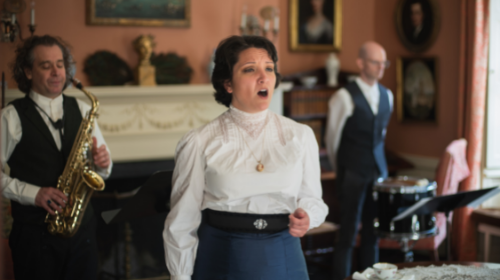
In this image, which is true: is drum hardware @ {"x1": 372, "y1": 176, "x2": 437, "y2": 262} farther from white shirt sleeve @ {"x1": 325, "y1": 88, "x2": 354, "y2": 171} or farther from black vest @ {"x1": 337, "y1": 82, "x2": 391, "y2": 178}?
white shirt sleeve @ {"x1": 325, "y1": 88, "x2": 354, "y2": 171}

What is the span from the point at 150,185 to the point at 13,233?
73 cm

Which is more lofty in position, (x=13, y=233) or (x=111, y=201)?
(x=13, y=233)

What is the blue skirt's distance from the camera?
5.80 feet

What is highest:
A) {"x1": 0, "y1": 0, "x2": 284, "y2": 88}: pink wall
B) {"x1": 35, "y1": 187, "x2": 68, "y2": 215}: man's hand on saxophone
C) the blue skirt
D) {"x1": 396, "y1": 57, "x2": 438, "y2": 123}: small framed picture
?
{"x1": 0, "y1": 0, "x2": 284, "y2": 88}: pink wall

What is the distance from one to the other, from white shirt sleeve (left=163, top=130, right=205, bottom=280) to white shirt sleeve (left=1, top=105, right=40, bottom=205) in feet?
2.57

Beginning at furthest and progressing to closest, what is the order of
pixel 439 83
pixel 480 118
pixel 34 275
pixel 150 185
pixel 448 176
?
pixel 439 83 < pixel 480 118 < pixel 448 176 < pixel 34 275 < pixel 150 185

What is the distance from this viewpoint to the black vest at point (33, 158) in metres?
2.26

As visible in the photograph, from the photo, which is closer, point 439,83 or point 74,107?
point 74,107

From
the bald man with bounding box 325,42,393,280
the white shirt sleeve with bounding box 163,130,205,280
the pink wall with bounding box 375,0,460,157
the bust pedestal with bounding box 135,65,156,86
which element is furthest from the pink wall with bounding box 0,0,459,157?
the white shirt sleeve with bounding box 163,130,205,280

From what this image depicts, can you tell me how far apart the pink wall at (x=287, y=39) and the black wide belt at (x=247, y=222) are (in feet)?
9.40

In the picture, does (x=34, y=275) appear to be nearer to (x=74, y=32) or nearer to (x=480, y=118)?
(x=74, y=32)

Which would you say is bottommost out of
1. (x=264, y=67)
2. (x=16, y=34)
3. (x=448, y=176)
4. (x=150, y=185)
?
(x=448, y=176)

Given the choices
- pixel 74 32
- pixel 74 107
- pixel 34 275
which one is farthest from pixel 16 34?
pixel 74 32

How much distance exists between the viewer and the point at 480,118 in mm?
4184
